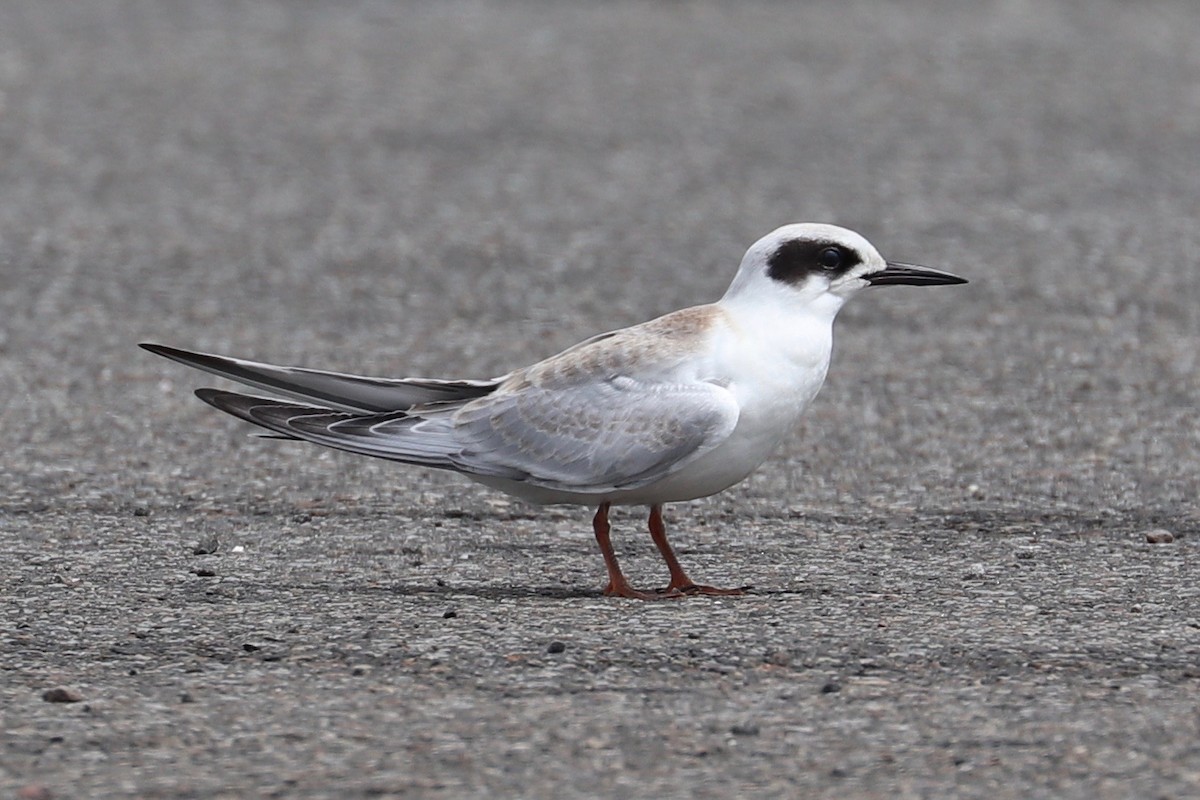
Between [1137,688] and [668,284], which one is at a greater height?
[668,284]

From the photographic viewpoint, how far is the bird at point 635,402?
17.5 ft

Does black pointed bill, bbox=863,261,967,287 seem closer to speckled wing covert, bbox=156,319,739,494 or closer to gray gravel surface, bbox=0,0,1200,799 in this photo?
speckled wing covert, bbox=156,319,739,494

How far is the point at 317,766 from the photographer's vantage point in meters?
4.01

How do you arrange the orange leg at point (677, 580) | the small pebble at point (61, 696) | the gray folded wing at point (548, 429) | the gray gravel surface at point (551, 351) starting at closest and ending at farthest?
the gray gravel surface at point (551, 351) < the small pebble at point (61, 696) < the gray folded wing at point (548, 429) < the orange leg at point (677, 580)

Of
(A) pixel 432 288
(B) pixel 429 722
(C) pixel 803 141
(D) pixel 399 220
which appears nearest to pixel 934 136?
(C) pixel 803 141

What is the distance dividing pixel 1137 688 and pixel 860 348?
4593 millimetres

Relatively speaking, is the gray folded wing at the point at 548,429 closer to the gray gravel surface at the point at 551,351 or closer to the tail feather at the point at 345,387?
the tail feather at the point at 345,387

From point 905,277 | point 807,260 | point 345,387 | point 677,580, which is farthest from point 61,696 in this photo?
point 905,277

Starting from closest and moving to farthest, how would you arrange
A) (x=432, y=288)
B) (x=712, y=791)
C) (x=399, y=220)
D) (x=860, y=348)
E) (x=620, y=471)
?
(x=712, y=791), (x=620, y=471), (x=860, y=348), (x=432, y=288), (x=399, y=220)

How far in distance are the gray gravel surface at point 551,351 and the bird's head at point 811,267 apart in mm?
811

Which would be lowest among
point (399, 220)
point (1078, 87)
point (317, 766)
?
point (317, 766)

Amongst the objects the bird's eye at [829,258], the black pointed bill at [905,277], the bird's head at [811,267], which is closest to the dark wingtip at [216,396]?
the bird's head at [811,267]

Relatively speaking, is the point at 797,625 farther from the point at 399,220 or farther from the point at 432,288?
the point at 399,220

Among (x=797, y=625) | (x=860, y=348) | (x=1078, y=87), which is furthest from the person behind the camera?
(x=1078, y=87)
